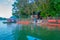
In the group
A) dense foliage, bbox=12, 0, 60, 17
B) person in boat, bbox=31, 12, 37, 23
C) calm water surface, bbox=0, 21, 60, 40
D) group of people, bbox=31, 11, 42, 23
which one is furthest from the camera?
group of people, bbox=31, 11, 42, 23

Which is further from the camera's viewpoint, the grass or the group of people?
the group of people

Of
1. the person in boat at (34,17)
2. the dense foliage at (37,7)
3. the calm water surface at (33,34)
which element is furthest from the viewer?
the person in boat at (34,17)

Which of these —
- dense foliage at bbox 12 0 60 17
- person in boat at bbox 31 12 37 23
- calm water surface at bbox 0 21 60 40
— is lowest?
person in boat at bbox 31 12 37 23

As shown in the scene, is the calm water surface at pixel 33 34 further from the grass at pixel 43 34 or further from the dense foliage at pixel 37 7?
the dense foliage at pixel 37 7

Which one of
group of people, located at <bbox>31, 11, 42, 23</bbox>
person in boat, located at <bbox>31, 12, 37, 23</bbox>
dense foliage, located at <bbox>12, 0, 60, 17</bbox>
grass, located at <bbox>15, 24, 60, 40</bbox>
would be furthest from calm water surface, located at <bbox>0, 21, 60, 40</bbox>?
group of people, located at <bbox>31, 11, 42, 23</bbox>

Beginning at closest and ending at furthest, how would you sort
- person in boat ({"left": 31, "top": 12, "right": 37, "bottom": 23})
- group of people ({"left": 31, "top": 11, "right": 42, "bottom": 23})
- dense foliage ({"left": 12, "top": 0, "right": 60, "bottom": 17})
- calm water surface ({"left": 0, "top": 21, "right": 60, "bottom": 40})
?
1. calm water surface ({"left": 0, "top": 21, "right": 60, "bottom": 40})
2. dense foliage ({"left": 12, "top": 0, "right": 60, "bottom": 17})
3. person in boat ({"left": 31, "top": 12, "right": 37, "bottom": 23})
4. group of people ({"left": 31, "top": 11, "right": 42, "bottom": 23})

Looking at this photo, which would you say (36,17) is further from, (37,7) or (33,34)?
(33,34)

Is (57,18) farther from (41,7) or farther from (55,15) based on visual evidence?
(41,7)

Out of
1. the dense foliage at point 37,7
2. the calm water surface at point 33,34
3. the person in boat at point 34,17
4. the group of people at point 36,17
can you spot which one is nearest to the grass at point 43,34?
the calm water surface at point 33,34

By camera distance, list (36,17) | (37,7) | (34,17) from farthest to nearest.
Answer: (34,17) < (36,17) < (37,7)

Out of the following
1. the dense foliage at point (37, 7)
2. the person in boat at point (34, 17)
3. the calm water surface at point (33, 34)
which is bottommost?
the person in boat at point (34, 17)

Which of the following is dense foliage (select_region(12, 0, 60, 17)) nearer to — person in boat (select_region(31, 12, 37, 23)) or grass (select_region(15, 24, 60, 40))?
person in boat (select_region(31, 12, 37, 23))

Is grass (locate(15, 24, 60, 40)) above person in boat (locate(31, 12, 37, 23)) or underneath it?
above

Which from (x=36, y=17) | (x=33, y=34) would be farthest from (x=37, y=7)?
(x=33, y=34)
